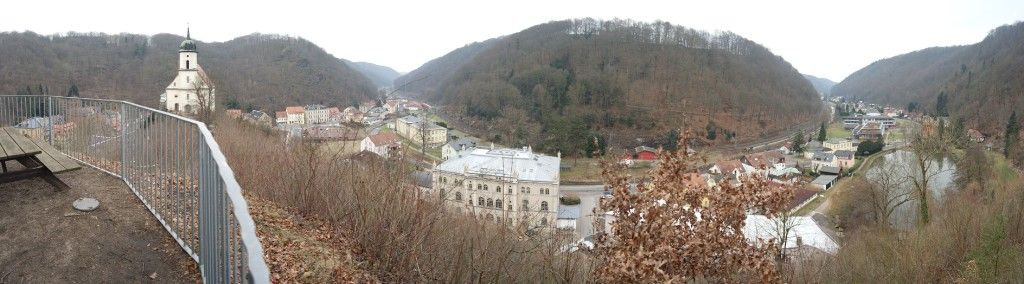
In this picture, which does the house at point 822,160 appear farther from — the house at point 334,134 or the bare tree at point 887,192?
the house at point 334,134

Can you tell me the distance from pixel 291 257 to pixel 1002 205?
13.7 m

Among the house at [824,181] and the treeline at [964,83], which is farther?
the treeline at [964,83]

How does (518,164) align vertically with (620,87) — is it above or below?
below

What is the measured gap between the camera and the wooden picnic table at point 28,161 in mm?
3576

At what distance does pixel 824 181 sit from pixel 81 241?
38.1m

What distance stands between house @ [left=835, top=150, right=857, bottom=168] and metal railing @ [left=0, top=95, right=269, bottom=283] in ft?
145

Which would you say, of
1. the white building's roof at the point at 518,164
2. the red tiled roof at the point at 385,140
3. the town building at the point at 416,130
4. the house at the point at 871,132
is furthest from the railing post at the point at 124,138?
the house at the point at 871,132

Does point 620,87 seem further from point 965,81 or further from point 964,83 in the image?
point 965,81

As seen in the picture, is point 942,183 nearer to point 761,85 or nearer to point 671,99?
point 671,99

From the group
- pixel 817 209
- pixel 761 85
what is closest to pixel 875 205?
pixel 817 209

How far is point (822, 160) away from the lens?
137 feet

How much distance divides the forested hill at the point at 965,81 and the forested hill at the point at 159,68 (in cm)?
5500

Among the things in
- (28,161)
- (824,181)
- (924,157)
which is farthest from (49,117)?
(824,181)

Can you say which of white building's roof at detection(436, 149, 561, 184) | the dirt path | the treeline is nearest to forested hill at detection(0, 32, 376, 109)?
white building's roof at detection(436, 149, 561, 184)
